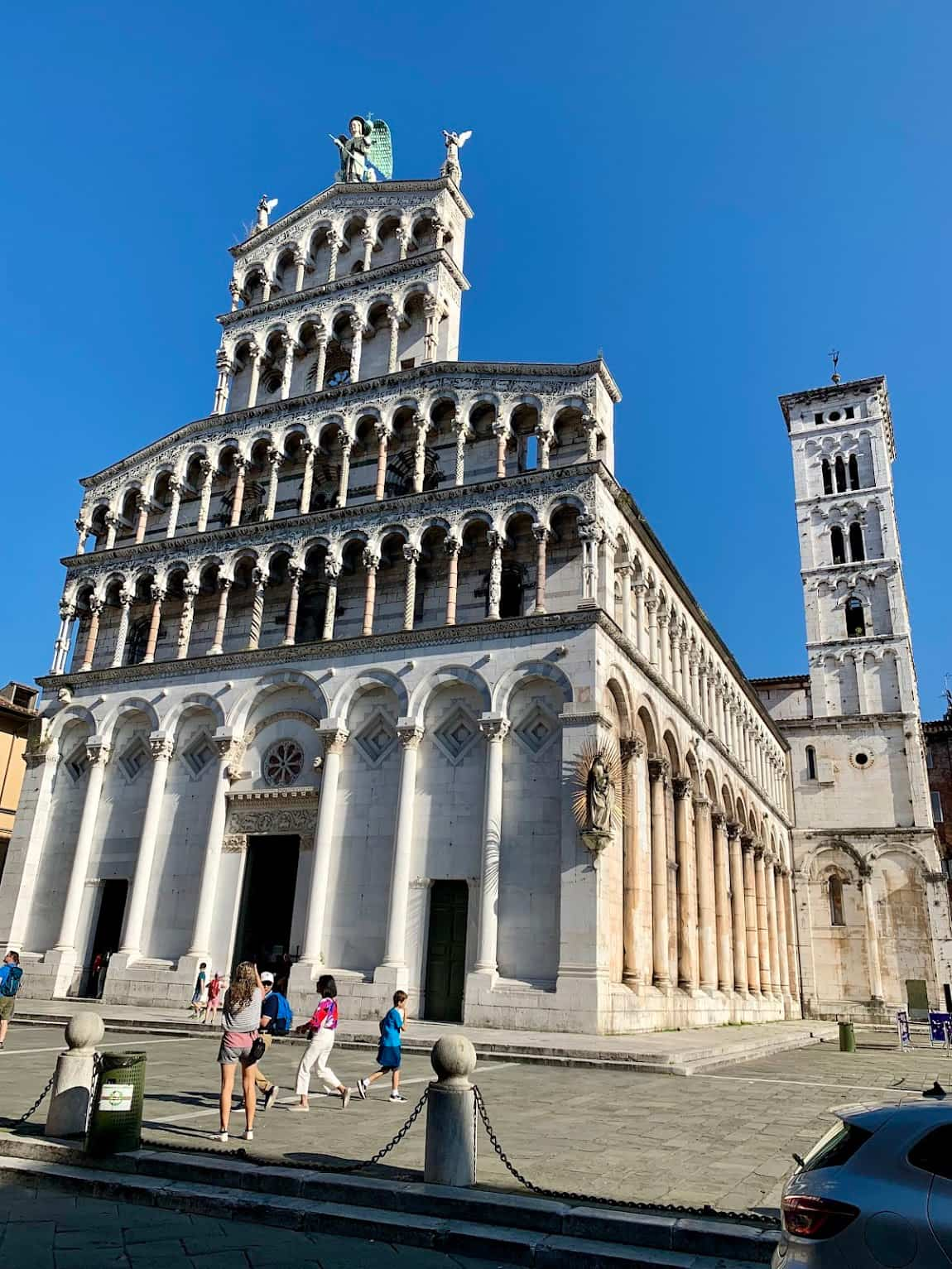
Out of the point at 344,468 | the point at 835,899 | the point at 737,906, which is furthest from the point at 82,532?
the point at 835,899

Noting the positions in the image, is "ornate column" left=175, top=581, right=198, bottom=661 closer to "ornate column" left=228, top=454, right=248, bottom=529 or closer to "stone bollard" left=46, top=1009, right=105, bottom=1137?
"ornate column" left=228, top=454, right=248, bottom=529

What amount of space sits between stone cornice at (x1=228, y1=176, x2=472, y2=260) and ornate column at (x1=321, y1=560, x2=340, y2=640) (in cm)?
1529

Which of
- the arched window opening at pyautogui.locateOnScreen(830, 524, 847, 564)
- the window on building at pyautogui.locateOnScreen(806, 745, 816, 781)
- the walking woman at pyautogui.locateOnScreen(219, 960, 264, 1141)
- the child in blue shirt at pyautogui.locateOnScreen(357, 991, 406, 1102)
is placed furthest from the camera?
the arched window opening at pyautogui.locateOnScreen(830, 524, 847, 564)

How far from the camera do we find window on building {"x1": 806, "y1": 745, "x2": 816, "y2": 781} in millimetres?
51156

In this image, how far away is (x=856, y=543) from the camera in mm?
54250

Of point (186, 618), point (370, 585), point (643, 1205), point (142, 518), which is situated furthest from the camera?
point (142, 518)

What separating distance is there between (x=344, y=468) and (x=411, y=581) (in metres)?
5.22

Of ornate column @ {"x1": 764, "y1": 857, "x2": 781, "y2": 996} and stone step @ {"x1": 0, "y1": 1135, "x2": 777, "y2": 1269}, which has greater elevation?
ornate column @ {"x1": 764, "y1": 857, "x2": 781, "y2": 996}

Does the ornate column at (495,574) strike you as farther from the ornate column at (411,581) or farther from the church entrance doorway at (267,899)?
the church entrance doorway at (267,899)

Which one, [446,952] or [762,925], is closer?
[446,952]

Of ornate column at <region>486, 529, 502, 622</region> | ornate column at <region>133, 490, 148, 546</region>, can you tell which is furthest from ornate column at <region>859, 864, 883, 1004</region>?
ornate column at <region>133, 490, 148, 546</region>

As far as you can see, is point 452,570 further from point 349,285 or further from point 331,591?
point 349,285

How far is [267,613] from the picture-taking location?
101 ft

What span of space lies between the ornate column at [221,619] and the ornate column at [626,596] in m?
12.6
